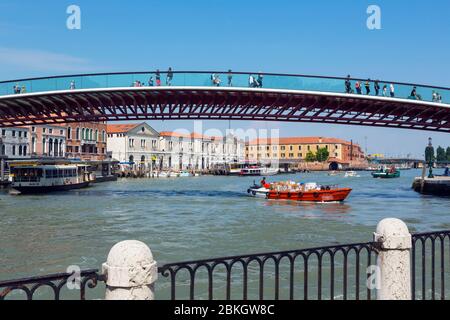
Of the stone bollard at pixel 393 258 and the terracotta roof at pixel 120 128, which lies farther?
the terracotta roof at pixel 120 128

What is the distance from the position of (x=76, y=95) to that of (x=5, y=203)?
30.2 ft

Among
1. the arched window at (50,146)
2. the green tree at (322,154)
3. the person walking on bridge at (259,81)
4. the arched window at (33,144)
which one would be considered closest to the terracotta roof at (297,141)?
the green tree at (322,154)

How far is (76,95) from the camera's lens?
98.5 ft

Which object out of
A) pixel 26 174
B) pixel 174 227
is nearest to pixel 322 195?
pixel 174 227

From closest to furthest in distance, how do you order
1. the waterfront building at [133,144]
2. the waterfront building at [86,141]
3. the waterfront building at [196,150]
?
1. the waterfront building at [86,141]
2. the waterfront building at [133,144]
3. the waterfront building at [196,150]

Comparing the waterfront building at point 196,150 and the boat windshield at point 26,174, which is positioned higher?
the waterfront building at point 196,150

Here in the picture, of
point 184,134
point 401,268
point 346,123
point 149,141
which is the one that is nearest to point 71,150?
point 149,141

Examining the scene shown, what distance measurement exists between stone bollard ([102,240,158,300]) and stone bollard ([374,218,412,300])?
2599 mm

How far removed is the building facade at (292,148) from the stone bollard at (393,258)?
497 feet

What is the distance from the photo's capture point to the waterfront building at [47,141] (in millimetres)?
67000

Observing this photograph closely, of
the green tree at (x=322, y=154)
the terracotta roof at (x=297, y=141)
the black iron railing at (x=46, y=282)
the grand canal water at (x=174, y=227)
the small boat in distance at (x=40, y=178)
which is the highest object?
the terracotta roof at (x=297, y=141)

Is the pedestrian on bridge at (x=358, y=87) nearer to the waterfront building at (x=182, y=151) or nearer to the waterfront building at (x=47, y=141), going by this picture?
the waterfront building at (x=47, y=141)

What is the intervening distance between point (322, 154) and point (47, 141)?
322 feet
